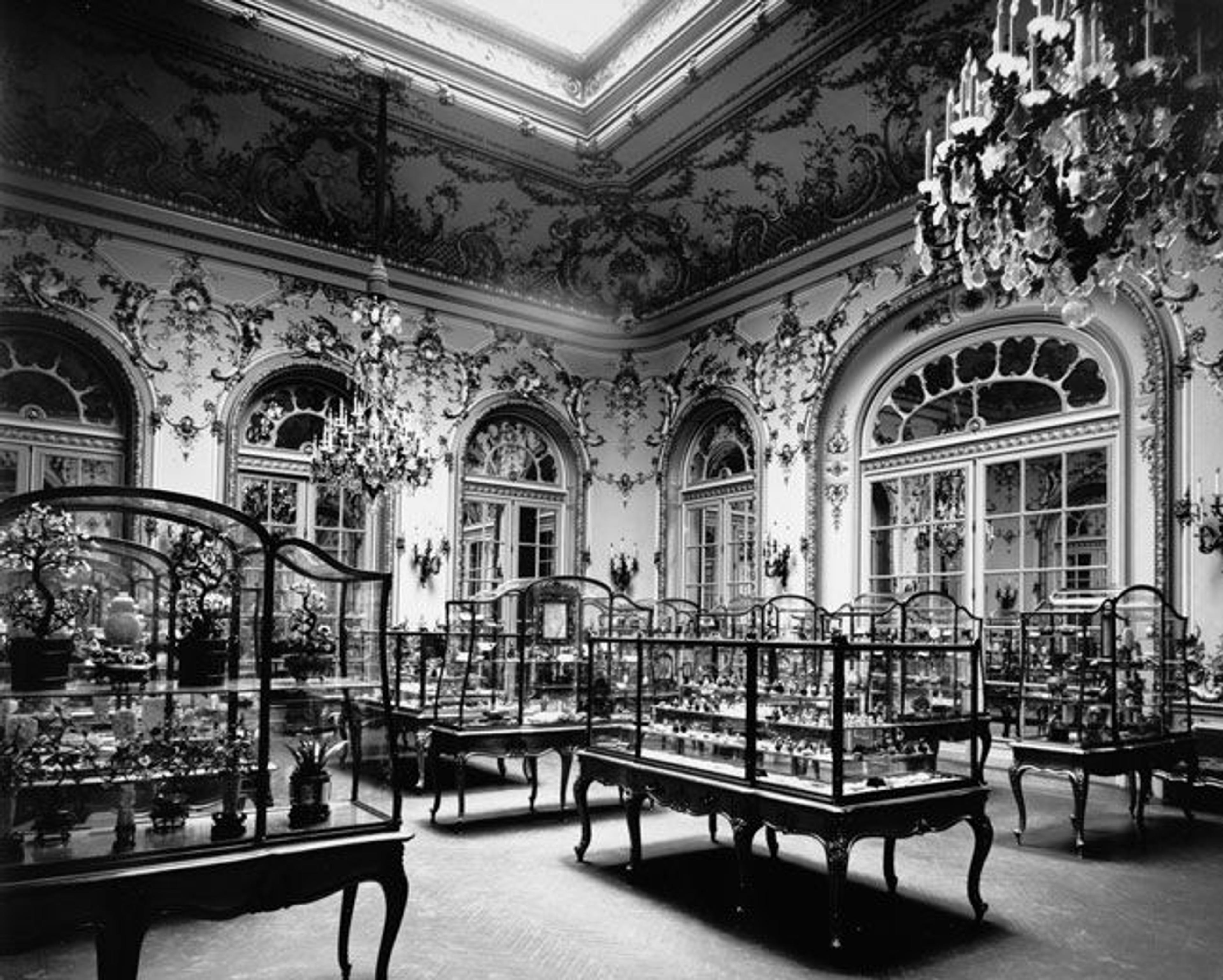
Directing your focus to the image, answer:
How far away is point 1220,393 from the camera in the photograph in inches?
296

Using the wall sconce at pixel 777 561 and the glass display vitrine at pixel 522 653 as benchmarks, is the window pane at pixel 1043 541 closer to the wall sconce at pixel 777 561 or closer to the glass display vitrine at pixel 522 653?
the wall sconce at pixel 777 561

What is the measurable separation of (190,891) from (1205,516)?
7.46 m

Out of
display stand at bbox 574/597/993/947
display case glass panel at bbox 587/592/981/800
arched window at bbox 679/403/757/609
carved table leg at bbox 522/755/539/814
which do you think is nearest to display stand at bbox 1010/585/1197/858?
display case glass panel at bbox 587/592/981/800

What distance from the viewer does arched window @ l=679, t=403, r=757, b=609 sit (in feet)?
39.8

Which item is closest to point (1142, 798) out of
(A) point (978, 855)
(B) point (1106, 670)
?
(B) point (1106, 670)

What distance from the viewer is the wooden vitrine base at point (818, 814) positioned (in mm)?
4121

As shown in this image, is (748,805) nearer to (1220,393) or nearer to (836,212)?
(1220,393)

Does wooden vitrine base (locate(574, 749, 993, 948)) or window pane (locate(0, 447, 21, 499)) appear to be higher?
window pane (locate(0, 447, 21, 499))

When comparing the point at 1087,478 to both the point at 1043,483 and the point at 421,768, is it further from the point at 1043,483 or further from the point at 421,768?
the point at 421,768

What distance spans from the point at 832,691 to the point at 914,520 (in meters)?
6.33

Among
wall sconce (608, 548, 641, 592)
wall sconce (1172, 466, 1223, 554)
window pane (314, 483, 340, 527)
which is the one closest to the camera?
wall sconce (1172, 466, 1223, 554)

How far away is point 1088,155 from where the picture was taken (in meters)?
4.30

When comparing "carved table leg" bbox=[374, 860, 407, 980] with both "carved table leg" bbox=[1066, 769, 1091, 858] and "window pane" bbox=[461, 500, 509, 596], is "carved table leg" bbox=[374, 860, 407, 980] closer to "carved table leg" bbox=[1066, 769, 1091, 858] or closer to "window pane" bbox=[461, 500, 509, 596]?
"carved table leg" bbox=[1066, 769, 1091, 858]

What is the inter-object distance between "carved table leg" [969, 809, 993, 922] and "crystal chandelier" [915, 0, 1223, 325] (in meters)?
2.50
